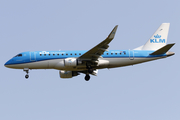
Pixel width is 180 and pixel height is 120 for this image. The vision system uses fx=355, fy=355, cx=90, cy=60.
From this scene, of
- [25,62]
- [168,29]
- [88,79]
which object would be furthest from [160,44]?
[25,62]

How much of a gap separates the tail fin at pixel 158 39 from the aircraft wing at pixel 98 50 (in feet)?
23.9

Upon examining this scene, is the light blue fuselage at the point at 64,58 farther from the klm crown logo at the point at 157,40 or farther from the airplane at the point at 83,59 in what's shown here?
the klm crown logo at the point at 157,40

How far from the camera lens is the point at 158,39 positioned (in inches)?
1893

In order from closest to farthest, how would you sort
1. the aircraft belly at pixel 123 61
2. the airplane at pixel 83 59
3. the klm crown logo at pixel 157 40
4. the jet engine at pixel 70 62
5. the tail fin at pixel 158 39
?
the jet engine at pixel 70 62, the airplane at pixel 83 59, the aircraft belly at pixel 123 61, the tail fin at pixel 158 39, the klm crown logo at pixel 157 40

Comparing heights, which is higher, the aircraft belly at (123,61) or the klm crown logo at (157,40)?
the klm crown logo at (157,40)

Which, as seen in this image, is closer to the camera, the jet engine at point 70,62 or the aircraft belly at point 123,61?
the jet engine at point 70,62

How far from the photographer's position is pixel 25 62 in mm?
44531

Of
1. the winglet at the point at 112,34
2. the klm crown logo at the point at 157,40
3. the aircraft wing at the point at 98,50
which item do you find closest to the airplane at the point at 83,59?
the aircraft wing at the point at 98,50

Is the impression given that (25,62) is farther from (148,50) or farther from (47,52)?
(148,50)

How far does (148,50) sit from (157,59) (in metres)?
1.72

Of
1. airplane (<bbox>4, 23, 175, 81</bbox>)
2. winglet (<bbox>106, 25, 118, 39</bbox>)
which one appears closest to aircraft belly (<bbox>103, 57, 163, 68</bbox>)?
airplane (<bbox>4, 23, 175, 81</bbox>)

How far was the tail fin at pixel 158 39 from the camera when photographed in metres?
47.1

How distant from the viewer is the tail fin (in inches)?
1856

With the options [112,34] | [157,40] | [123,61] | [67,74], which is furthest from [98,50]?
[157,40]
